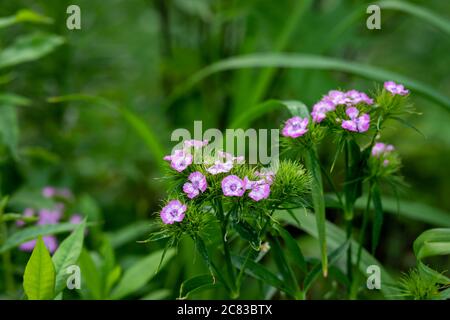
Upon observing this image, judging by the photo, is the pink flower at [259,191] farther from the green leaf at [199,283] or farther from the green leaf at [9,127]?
the green leaf at [9,127]

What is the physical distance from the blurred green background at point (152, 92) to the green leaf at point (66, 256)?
57 cm

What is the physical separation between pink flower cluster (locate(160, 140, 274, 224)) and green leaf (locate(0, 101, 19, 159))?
41cm

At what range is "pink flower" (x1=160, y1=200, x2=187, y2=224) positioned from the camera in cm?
64

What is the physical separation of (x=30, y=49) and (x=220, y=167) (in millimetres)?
568

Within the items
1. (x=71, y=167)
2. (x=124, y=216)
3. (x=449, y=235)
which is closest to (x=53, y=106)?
(x=71, y=167)

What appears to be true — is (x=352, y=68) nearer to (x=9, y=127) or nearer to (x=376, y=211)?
(x=376, y=211)

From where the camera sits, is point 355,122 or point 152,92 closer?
point 355,122

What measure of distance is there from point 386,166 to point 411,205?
0.46 meters

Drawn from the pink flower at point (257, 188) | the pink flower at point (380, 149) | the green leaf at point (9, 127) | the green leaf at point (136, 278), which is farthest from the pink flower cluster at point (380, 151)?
the green leaf at point (9, 127)

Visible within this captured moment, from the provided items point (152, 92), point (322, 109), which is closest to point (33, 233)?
point (322, 109)

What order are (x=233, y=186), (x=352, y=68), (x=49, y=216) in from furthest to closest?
(x=49, y=216), (x=352, y=68), (x=233, y=186)

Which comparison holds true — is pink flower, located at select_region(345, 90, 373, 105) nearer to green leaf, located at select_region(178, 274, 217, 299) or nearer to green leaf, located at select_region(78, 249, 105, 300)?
green leaf, located at select_region(178, 274, 217, 299)

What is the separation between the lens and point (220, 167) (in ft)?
2.16

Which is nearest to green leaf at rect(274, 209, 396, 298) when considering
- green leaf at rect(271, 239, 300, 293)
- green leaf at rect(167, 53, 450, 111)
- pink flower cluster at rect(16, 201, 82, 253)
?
green leaf at rect(271, 239, 300, 293)
